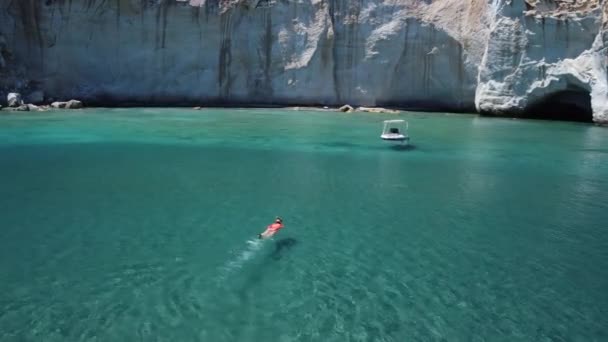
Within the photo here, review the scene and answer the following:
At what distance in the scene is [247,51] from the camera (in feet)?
125

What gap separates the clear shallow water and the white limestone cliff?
60.1 ft

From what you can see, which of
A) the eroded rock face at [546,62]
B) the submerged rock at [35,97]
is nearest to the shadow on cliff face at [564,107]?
the eroded rock face at [546,62]

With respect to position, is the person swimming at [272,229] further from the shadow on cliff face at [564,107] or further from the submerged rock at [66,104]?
the submerged rock at [66,104]

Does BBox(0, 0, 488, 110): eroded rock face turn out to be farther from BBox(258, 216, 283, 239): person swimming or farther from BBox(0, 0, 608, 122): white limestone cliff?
BBox(258, 216, 283, 239): person swimming

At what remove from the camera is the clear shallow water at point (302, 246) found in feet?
21.2

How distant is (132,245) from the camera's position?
29.3ft

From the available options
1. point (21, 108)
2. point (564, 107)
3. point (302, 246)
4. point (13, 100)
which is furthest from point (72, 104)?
point (564, 107)

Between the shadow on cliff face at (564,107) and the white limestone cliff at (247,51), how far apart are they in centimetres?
414

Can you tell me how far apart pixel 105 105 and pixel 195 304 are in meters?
33.8

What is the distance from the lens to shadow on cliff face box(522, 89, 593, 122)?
31.5m

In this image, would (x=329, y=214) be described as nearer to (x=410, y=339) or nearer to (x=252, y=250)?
(x=252, y=250)

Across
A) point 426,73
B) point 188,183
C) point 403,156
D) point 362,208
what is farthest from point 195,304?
point 426,73

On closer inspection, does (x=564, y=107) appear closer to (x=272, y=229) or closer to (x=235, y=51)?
(x=235, y=51)

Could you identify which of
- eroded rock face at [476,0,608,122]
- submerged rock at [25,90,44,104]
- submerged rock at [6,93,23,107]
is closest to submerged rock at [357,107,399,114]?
eroded rock face at [476,0,608,122]
